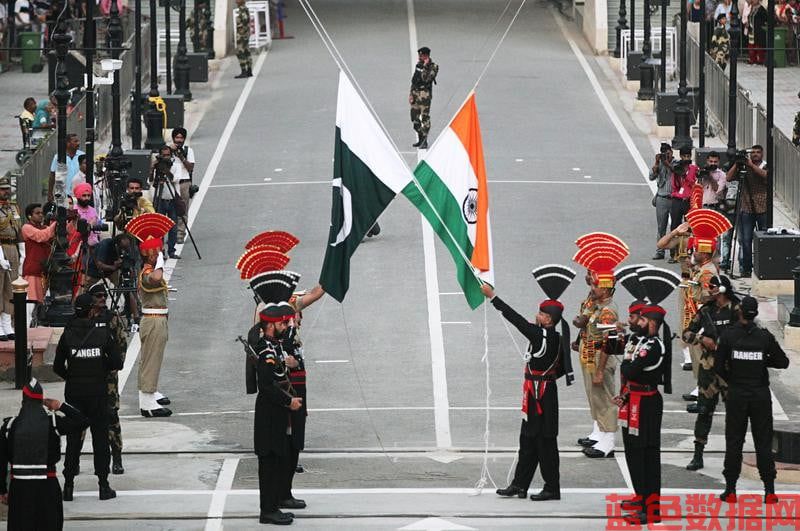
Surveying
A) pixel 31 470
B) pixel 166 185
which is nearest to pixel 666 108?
pixel 166 185

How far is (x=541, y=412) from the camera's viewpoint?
17.3 m

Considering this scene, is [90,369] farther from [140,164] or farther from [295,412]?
[140,164]

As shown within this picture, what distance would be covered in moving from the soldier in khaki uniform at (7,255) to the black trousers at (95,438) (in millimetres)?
5747

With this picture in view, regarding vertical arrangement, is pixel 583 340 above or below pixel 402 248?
above

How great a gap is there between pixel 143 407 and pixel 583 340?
16.1 ft

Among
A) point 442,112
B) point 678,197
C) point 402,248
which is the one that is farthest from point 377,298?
point 442,112

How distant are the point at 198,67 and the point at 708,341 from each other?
89.6 feet

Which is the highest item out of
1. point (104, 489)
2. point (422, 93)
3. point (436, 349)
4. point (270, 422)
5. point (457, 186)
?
point (457, 186)

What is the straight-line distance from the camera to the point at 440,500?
17.4 meters

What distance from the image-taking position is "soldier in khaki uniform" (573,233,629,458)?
18875 mm

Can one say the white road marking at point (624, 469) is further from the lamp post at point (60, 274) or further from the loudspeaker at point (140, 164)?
the loudspeaker at point (140, 164)

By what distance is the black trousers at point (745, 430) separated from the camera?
17.1 meters

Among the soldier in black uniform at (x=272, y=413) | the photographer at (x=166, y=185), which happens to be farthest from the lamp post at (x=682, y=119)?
the soldier in black uniform at (x=272, y=413)

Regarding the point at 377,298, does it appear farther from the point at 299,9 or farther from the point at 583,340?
the point at 299,9
